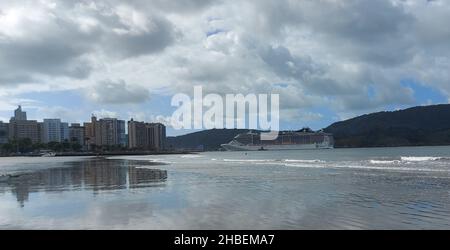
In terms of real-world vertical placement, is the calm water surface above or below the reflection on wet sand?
above

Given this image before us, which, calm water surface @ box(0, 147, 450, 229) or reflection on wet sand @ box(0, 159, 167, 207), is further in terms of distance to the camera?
reflection on wet sand @ box(0, 159, 167, 207)

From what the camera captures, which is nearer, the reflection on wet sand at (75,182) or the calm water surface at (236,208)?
the calm water surface at (236,208)

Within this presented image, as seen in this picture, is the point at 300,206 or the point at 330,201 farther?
the point at 330,201

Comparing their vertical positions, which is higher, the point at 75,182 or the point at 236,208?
the point at 236,208

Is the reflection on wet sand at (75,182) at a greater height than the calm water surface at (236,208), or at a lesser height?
lesser

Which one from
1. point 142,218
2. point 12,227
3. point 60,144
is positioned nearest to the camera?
point 12,227

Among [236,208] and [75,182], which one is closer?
[236,208]

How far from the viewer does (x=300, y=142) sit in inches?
7820
